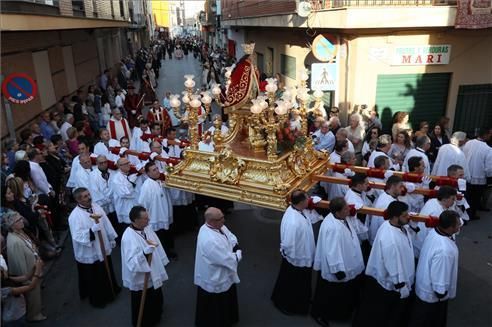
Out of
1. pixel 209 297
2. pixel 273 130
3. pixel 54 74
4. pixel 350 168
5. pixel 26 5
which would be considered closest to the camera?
pixel 209 297

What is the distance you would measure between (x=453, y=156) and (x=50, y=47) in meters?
12.1

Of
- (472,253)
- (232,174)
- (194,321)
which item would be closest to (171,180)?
(232,174)

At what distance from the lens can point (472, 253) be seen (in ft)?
21.1

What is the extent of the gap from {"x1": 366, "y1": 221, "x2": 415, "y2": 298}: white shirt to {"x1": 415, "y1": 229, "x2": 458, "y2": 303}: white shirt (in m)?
0.13

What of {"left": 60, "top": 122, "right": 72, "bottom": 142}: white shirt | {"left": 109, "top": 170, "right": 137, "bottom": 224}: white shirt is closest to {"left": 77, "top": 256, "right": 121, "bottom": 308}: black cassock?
{"left": 109, "top": 170, "right": 137, "bottom": 224}: white shirt

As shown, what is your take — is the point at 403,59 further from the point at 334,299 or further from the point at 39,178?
the point at 39,178

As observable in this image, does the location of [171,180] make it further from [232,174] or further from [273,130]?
[273,130]

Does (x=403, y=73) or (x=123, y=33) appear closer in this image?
(x=403, y=73)

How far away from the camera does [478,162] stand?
746cm

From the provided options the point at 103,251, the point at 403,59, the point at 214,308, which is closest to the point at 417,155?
the point at 403,59

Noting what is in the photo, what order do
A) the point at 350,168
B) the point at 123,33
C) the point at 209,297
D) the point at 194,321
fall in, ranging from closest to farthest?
the point at 209,297 → the point at 194,321 → the point at 350,168 → the point at 123,33

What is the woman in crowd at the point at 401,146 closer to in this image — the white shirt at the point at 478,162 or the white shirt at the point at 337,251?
the white shirt at the point at 478,162

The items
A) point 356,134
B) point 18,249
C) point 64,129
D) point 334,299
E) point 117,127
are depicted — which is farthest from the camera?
point 117,127

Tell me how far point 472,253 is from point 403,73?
5.24m
